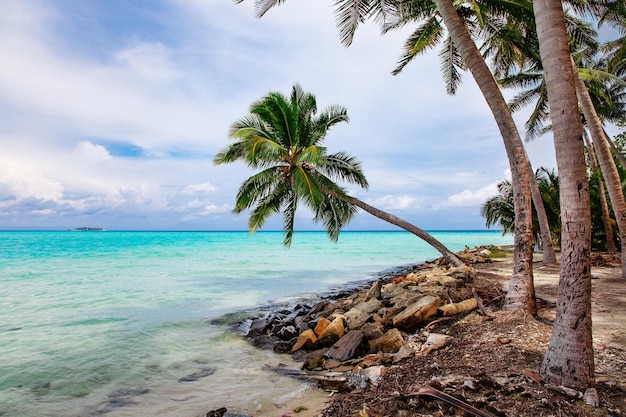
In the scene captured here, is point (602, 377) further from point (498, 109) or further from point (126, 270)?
point (126, 270)

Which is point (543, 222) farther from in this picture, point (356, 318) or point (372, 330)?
point (372, 330)

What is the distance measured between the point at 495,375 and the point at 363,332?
313 cm

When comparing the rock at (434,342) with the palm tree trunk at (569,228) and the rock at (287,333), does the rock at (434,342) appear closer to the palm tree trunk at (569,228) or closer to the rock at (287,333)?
the palm tree trunk at (569,228)

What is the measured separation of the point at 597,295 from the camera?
28.9ft

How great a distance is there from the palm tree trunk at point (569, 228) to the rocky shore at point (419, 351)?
10.7 inches

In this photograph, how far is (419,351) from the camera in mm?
5973

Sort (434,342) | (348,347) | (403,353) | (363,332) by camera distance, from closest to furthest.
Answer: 1. (403,353)
2. (434,342)
3. (348,347)
4. (363,332)

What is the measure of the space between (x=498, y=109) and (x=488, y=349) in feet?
13.5

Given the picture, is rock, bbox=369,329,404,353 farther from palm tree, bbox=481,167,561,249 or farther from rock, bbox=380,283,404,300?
palm tree, bbox=481,167,561,249

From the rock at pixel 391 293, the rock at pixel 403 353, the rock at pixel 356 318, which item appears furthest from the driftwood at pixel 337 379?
the rock at pixel 391 293

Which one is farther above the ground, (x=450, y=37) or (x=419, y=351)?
(x=450, y=37)

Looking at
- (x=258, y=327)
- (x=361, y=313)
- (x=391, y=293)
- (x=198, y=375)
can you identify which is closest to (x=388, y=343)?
(x=361, y=313)

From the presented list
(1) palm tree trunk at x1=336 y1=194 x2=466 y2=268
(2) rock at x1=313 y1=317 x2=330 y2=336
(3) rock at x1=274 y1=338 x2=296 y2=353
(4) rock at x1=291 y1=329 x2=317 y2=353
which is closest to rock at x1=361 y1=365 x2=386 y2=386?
(4) rock at x1=291 y1=329 x2=317 y2=353

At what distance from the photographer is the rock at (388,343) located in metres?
6.30
